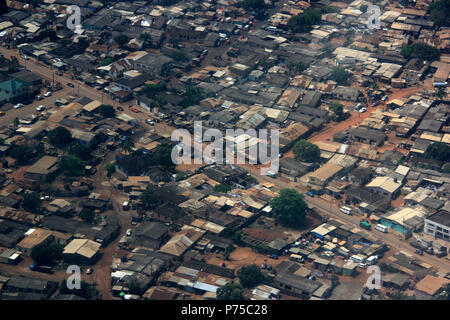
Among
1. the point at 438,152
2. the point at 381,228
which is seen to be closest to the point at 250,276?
the point at 381,228

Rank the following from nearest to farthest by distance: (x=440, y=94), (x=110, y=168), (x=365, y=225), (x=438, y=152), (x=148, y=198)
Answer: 1. (x=365, y=225)
2. (x=148, y=198)
3. (x=110, y=168)
4. (x=438, y=152)
5. (x=440, y=94)

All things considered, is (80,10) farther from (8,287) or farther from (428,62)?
(8,287)

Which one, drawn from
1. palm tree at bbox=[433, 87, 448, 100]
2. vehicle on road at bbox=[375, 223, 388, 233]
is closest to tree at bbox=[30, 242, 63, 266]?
vehicle on road at bbox=[375, 223, 388, 233]

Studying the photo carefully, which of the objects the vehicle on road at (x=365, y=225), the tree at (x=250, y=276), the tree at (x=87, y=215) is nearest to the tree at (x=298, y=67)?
the vehicle on road at (x=365, y=225)

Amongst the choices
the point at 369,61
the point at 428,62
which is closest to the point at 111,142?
the point at 369,61

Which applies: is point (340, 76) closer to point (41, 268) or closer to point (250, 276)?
point (250, 276)

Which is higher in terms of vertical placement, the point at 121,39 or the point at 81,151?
the point at 121,39

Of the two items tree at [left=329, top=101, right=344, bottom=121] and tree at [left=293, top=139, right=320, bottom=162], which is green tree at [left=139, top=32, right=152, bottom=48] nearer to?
tree at [left=329, top=101, right=344, bottom=121]
